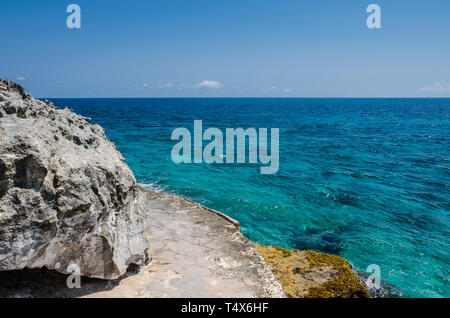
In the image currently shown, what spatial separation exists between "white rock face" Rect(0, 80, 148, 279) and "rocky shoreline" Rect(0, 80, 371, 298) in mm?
13

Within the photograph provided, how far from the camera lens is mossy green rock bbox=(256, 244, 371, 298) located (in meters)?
6.16

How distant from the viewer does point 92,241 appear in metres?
4.70

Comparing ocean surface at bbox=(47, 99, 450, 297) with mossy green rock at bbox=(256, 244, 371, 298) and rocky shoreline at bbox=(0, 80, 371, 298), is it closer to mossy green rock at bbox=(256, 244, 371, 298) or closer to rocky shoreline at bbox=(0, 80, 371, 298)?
mossy green rock at bbox=(256, 244, 371, 298)

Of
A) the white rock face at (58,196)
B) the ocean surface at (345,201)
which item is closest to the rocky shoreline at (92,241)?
the white rock face at (58,196)

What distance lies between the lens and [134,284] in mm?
5395

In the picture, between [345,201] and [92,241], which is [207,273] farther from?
[345,201]

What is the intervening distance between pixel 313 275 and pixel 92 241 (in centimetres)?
469

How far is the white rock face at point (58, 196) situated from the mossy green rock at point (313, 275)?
10.7 ft

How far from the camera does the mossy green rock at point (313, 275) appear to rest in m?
6.16

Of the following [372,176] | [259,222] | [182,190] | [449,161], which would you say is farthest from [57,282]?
[449,161]

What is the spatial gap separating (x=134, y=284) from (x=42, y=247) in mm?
1836

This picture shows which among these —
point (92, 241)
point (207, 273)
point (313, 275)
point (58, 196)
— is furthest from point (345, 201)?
point (58, 196)

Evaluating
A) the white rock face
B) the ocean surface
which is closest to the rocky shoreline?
the white rock face

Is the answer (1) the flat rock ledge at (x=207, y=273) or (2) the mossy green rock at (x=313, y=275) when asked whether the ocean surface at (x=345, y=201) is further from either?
(1) the flat rock ledge at (x=207, y=273)
